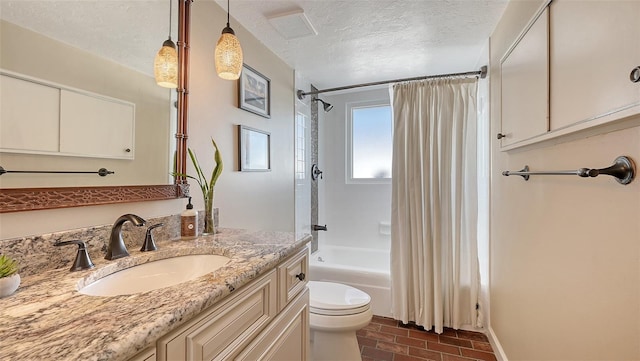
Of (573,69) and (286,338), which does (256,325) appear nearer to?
(286,338)

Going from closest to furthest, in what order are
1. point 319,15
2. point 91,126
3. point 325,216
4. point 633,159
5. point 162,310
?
point 162,310 → point 633,159 → point 91,126 → point 319,15 → point 325,216

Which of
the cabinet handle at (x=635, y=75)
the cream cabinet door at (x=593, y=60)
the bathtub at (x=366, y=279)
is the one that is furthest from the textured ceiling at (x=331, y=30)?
the bathtub at (x=366, y=279)

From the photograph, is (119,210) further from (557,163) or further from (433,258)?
(433,258)

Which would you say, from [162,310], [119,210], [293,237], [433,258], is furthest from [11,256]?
[433,258]

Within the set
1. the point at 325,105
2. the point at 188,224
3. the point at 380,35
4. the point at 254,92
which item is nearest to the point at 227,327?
the point at 188,224

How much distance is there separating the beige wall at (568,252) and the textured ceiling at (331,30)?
0.34 metres

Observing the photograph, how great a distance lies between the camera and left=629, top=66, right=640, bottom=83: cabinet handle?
65 centimetres

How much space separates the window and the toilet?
1.72 meters

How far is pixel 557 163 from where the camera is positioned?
1062 millimetres

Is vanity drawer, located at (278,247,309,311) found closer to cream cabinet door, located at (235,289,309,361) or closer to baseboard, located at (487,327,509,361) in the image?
cream cabinet door, located at (235,289,309,361)

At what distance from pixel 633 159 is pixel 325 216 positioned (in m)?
2.76

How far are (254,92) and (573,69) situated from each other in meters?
1.60

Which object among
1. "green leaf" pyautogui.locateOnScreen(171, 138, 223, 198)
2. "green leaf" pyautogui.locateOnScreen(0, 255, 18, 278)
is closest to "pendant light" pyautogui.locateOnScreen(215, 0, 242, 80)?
"green leaf" pyautogui.locateOnScreen(171, 138, 223, 198)

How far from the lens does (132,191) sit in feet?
3.43
